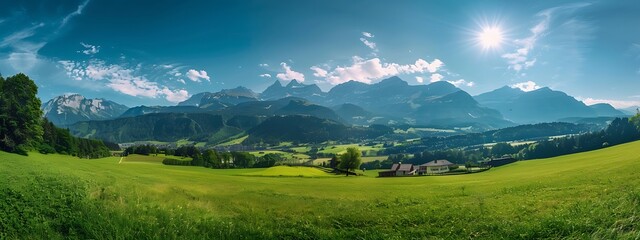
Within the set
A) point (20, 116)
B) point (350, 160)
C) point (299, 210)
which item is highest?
point (20, 116)

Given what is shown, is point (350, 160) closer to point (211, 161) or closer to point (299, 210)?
point (211, 161)

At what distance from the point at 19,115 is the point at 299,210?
33.7 metres

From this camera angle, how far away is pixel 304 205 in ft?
39.2

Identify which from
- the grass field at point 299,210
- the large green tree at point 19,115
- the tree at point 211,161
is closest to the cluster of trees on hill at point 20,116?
the large green tree at point 19,115

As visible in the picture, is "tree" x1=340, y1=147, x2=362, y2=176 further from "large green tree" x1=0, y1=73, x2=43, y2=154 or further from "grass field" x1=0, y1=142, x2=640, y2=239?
"grass field" x1=0, y1=142, x2=640, y2=239

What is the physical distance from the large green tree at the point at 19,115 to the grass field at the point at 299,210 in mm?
18112

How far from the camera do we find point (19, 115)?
31.0 meters

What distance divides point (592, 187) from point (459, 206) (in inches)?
218

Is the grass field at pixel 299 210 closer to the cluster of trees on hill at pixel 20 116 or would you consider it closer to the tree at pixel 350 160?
the cluster of trees on hill at pixel 20 116

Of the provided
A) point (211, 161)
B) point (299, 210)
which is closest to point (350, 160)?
point (211, 161)

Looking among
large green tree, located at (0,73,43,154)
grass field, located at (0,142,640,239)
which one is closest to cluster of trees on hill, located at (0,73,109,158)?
large green tree, located at (0,73,43,154)

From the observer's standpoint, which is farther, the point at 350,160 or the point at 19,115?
the point at 350,160

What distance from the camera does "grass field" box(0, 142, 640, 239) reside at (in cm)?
938

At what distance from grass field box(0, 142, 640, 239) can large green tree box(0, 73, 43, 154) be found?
59.4 ft
